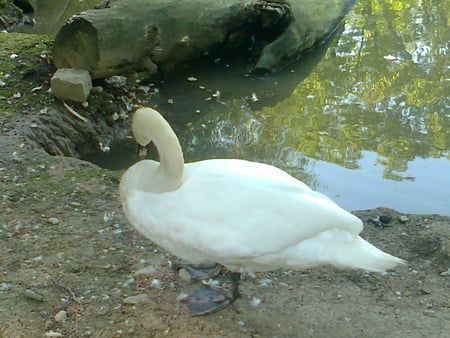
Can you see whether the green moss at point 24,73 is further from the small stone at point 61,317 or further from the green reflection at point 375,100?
the small stone at point 61,317

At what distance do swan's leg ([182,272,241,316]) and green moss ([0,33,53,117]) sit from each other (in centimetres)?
249

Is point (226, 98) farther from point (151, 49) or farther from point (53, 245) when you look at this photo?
point (53, 245)

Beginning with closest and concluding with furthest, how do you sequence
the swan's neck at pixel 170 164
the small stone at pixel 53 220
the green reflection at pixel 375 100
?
the swan's neck at pixel 170 164 → the small stone at pixel 53 220 → the green reflection at pixel 375 100

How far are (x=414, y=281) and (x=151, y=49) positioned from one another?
335cm

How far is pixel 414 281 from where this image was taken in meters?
3.43

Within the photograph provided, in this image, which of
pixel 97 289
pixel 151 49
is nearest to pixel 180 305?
pixel 97 289

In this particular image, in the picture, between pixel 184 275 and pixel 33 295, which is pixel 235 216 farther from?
pixel 33 295

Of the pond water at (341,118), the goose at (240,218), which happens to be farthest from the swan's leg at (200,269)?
the pond water at (341,118)

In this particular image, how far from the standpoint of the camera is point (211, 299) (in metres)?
3.10

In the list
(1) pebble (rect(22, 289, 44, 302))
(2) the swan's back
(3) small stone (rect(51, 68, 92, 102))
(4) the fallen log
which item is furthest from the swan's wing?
(4) the fallen log

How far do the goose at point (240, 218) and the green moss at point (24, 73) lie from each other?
7.97ft

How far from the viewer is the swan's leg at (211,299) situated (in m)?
3.05

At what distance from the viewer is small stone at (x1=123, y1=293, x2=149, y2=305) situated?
10.1 feet

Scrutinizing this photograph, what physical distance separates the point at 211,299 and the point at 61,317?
667mm
